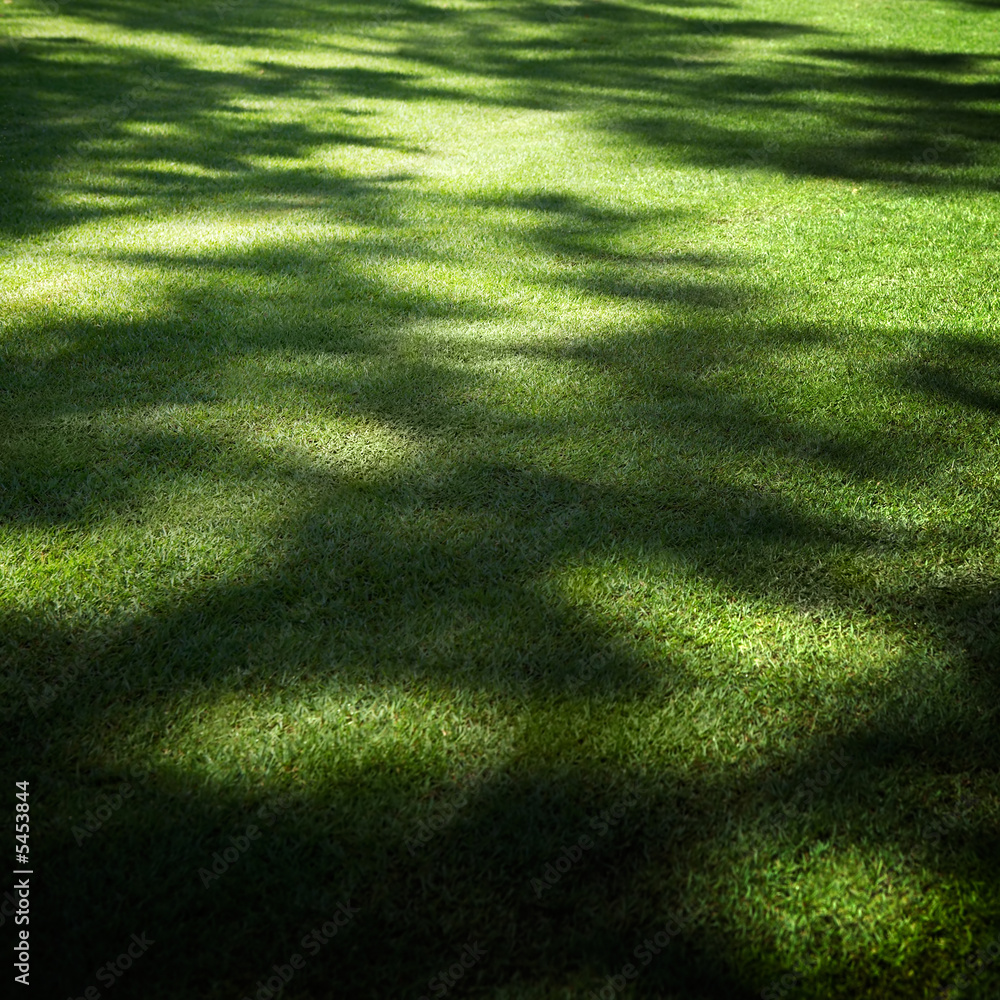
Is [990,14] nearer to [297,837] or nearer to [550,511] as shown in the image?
[550,511]

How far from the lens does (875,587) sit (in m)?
2.46

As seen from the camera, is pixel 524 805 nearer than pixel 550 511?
Yes

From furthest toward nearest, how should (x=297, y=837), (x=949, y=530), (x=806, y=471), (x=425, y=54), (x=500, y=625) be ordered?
(x=425, y=54) < (x=806, y=471) < (x=949, y=530) < (x=500, y=625) < (x=297, y=837)

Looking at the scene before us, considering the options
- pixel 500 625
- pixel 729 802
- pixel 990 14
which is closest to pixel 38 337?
pixel 500 625

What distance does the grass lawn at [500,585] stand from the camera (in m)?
1.68

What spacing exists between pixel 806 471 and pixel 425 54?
25.0 feet

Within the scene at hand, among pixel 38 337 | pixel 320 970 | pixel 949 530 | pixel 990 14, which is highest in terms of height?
pixel 990 14

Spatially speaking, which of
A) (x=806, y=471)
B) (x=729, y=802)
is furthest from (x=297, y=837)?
(x=806, y=471)

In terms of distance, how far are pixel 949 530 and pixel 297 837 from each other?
201 centimetres

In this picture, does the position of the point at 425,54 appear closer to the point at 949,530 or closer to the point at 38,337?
→ the point at 38,337

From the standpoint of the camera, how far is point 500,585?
2.43m

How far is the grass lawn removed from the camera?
1684 mm

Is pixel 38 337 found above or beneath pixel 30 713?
above

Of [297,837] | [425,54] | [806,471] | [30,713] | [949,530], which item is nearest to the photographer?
[297,837]
